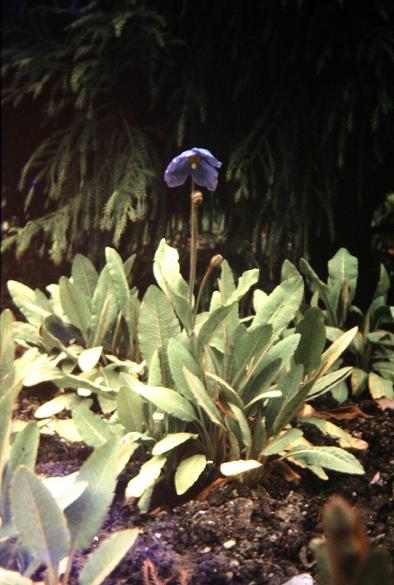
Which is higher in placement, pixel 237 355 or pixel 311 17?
pixel 311 17

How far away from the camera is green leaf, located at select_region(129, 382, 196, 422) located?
1498 millimetres

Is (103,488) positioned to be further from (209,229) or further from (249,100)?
(249,100)

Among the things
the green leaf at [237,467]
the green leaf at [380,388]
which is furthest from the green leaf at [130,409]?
the green leaf at [380,388]

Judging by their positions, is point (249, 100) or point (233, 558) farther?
point (249, 100)

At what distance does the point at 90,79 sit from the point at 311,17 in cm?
54

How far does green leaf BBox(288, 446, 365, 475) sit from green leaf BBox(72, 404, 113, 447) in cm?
41

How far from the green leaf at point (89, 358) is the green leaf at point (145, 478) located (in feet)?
1.06

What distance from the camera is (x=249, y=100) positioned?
57.0 inches

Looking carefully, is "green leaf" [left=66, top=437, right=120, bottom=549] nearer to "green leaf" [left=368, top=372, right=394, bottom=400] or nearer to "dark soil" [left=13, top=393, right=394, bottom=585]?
"dark soil" [left=13, top=393, right=394, bottom=585]

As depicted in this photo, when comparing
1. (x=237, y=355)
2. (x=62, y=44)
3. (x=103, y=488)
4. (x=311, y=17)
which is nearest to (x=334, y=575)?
(x=103, y=488)

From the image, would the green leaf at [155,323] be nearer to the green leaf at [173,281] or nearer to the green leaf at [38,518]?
the green leaf at [173,281]

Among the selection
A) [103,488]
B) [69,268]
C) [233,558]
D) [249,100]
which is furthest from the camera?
[69,268]

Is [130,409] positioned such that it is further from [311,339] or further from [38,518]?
[38,518]

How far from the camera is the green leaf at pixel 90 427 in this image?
5.03 ft
